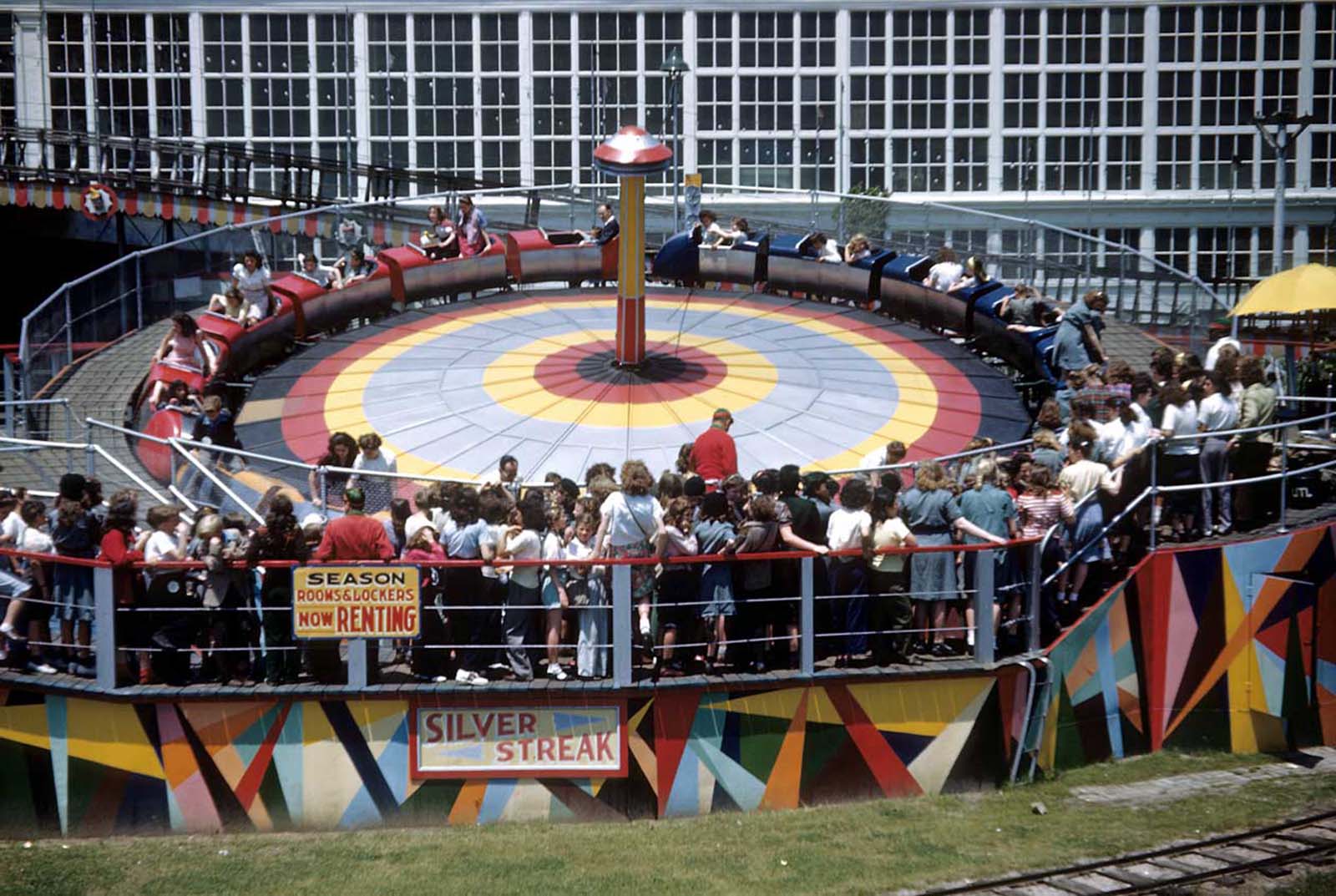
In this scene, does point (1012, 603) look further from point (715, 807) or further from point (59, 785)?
point (59, 785)

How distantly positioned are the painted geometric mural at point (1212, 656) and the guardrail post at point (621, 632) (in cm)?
481

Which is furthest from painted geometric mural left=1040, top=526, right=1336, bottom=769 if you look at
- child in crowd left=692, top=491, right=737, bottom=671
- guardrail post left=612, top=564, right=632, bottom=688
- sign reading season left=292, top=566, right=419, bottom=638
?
sign reading season left=292, top=566, right=419, bottom=638

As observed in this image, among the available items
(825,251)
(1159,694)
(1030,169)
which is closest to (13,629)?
(1159,694)

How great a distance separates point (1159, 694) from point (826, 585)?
4.70 m

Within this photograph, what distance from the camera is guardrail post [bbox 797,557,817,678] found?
16.2 meters

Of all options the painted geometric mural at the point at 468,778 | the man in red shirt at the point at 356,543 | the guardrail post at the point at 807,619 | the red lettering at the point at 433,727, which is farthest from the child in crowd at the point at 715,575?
the man in red shirt at the point at 356,543

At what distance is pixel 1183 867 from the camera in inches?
619

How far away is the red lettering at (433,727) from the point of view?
16188mm

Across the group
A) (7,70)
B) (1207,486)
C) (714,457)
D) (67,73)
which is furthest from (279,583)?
(7,70)

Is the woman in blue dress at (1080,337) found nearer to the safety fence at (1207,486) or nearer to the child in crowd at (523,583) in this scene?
the safety fence at (1207,486)

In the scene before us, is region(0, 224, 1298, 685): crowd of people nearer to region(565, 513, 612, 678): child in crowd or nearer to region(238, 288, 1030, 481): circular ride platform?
region(565, 513, 612, 678): child in crowd

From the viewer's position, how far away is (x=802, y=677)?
16391mm

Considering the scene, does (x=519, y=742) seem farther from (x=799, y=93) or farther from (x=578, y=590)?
(x=799, y=93)

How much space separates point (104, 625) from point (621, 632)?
471 centimetres
